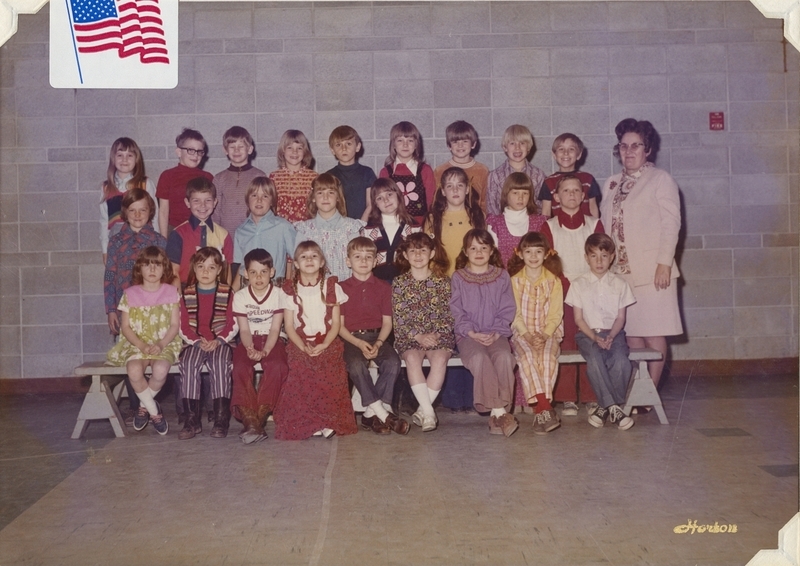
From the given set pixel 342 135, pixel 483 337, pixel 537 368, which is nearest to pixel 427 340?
pixel 483 337

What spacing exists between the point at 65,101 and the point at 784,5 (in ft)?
15.8

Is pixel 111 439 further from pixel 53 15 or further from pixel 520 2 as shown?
pixel 520 2

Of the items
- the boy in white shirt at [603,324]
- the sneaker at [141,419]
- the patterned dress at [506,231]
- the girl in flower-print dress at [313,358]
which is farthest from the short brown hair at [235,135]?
the boy in white shirt at [603,324]

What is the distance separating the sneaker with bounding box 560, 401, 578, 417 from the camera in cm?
517

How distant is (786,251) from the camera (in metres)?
6.48

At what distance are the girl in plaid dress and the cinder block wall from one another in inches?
54.9

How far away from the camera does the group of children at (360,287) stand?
484 cm

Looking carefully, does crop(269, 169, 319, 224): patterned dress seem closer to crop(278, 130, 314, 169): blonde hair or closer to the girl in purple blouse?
crop(278, 130, 314, 169): blonde hair

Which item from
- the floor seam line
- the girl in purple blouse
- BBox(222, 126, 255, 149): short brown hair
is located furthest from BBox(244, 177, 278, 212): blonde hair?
the floor seam line

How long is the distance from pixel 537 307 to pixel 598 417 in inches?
28.5

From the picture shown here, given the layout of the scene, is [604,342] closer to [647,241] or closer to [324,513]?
[647,241]

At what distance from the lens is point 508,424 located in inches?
184
